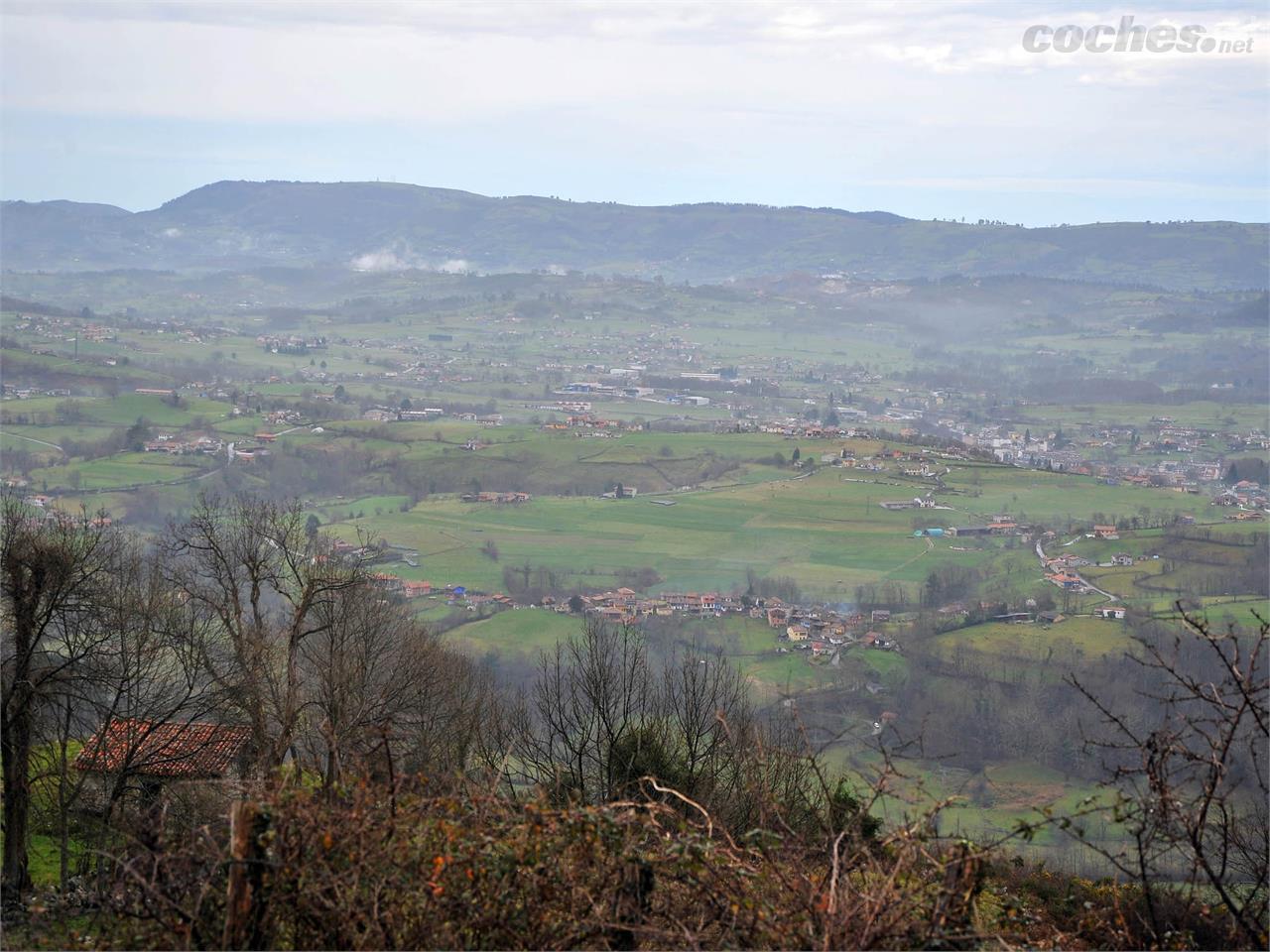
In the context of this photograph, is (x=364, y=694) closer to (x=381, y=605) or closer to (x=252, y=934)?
(x=381, y=605)

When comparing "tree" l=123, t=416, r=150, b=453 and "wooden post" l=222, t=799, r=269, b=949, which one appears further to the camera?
"tree" l=123, t=416, r=150, b=453

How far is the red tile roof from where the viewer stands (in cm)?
1210

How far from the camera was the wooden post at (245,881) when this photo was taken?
4566 mm

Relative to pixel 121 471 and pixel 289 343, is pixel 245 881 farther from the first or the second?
pixel 289 343

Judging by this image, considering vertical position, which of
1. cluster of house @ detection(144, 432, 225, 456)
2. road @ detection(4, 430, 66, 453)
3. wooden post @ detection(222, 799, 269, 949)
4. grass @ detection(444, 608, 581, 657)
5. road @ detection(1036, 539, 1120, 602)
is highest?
wooden post @ detection(222, 799, 269, 949)

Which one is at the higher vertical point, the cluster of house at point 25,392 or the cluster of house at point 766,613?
the cluster of house at point 25,392

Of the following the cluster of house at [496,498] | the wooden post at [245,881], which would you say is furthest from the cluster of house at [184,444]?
the wooden post at [245,881]

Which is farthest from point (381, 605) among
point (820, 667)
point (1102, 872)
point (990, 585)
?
point (990, 585)

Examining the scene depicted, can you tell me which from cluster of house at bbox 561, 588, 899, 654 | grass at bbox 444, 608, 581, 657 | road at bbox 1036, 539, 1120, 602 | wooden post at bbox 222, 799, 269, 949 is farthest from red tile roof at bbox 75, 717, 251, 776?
road at bbox 1036, 539, 1120, 602

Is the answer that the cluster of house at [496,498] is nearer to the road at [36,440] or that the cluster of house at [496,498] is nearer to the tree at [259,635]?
the road at [36,440]

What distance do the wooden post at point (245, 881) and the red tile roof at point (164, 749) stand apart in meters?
7.53

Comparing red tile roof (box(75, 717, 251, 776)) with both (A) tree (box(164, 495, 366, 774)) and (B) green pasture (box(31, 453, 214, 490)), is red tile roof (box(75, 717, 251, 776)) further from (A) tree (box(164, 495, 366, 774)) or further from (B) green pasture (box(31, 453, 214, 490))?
(B) green pasture (box(31, 453, 214, 490))

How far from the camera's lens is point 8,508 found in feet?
45.3

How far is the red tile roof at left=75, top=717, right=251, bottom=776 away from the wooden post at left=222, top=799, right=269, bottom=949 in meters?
7.53
